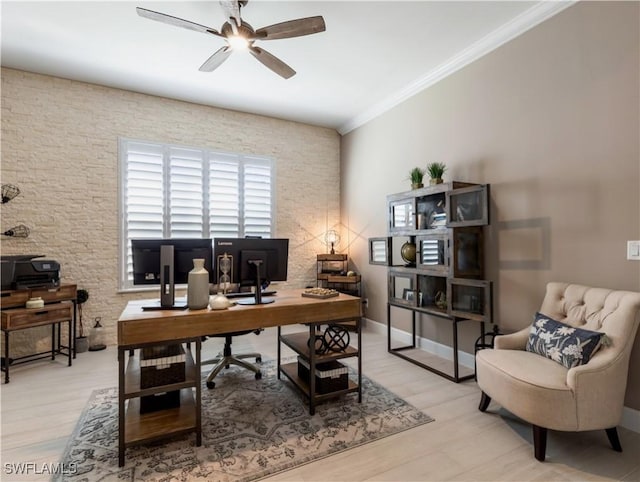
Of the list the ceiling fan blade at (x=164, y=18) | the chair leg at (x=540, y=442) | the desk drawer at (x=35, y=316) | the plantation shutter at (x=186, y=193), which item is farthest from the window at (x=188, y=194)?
the chair leg at (x=540, y=442)

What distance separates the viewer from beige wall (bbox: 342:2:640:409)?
2.27m

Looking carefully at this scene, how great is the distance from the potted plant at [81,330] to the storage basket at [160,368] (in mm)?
2432

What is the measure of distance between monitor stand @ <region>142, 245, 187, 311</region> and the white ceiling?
213 centimetres

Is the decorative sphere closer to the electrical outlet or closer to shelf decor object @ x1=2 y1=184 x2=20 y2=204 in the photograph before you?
the electrical outlet

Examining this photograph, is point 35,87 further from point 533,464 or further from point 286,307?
point 533,464

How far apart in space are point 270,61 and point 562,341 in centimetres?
313

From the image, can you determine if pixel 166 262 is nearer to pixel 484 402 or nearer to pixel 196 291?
pixel 196 291

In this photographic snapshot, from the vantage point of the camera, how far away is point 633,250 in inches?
86.6

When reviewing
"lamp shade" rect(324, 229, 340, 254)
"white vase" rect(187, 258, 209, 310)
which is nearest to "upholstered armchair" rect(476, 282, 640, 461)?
"white vase" rect(187, 258, 209, 310)

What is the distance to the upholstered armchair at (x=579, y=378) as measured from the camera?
1.86 m

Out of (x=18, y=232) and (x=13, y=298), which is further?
(x=18, y=232)

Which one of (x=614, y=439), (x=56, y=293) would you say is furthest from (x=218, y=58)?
(x=614, y=439)

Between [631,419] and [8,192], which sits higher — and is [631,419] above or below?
below

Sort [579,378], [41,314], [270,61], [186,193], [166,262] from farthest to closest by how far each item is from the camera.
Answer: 1. [186,193]
2. [41,314]
3. [270,61]
4. [166,262]
5. [579,378]
